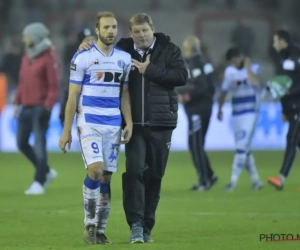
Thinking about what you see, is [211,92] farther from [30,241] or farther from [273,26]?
[273,26]

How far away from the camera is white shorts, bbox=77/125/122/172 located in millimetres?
8945

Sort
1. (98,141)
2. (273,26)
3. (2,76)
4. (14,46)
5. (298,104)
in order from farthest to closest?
1. (273,26)
2. (14,46)
3. (2,76)
4. (298,104)
5. (98,141)

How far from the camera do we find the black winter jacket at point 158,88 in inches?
364

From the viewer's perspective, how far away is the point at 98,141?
8992 mm

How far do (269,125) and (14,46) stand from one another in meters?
8.08

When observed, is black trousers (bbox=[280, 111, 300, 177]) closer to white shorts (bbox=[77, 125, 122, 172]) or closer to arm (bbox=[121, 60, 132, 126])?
arm (bbox=[121, 60, 132, 126])

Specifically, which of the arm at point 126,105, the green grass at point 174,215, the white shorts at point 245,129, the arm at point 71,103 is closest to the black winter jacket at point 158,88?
the arm at point 126,105

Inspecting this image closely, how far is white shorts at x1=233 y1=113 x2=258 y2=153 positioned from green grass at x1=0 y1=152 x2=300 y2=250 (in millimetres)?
660

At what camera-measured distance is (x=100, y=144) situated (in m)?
9.00

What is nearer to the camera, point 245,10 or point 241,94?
point 241,94

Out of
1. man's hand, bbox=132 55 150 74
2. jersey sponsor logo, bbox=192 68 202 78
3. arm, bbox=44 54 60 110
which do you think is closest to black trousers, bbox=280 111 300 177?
jersey sponsor logo, bbox=192 68 202 78

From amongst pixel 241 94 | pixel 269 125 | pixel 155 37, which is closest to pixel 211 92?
pixel 241 94

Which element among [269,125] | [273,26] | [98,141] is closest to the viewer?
[98,141]

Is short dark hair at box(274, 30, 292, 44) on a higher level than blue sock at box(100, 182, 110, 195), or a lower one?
higher
